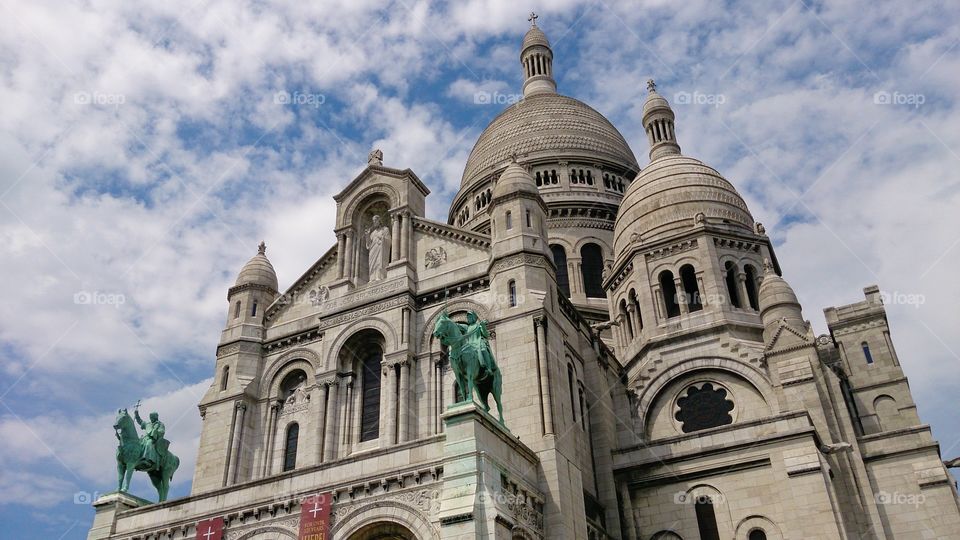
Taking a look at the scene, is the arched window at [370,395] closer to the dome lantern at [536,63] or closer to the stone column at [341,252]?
the stone column at [341,252]

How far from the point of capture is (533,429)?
25062 millimetres

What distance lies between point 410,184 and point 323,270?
501 cm

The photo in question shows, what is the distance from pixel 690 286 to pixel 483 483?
19701 mm

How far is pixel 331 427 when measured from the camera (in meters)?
29.4

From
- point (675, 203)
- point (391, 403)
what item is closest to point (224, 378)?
point (391, 403)

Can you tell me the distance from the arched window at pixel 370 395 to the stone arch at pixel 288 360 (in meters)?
2.10

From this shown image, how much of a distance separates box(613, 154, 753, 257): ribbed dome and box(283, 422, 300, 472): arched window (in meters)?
17.6

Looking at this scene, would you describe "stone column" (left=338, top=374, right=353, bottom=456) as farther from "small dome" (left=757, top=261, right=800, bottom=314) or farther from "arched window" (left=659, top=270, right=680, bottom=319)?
"small dome" (left=757, top=261, right=800, bottom=314)

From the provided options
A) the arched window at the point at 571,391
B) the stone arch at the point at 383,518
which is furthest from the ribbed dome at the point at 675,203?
the stone arch at the point at 383,518

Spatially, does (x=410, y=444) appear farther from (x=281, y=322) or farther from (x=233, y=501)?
(x=281, y=322)

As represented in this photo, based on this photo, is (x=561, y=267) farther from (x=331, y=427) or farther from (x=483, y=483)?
(x=483, y=483)

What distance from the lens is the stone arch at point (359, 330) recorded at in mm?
29922

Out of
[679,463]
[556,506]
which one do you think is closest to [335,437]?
[556,506]

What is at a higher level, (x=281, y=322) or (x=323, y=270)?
(x=323, y=270)
